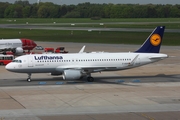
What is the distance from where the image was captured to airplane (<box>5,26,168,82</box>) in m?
53.3

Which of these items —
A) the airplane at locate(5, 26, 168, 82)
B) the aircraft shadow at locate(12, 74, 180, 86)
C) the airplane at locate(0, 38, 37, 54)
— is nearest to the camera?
the airplane at locate(5, 26, 168, 82)

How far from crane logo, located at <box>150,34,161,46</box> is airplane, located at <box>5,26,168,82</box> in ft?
5.56

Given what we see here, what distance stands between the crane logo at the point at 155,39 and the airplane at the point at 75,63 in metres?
1.69

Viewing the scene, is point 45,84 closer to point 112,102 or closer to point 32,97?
point 32,97

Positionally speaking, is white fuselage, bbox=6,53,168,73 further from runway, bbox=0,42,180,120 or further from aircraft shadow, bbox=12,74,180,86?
runway, bbox=0,42,180,120

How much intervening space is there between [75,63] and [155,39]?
38.9 ft

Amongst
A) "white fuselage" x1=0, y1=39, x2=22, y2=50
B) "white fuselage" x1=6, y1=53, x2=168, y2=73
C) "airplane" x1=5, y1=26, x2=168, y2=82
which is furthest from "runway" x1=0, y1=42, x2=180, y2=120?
"white fuselage" x1=0, y1=39, x2=22, y2=50

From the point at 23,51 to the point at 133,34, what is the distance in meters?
54.4

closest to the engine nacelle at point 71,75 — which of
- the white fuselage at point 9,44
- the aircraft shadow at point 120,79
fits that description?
the aircraft shadow at point 120,79

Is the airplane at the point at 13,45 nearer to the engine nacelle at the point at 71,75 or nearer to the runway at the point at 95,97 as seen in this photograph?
the runway at the point at 95,97

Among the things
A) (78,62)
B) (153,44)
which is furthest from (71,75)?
(153,44)

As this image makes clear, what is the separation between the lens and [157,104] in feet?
134

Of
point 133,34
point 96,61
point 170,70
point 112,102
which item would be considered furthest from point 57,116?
point 133,34

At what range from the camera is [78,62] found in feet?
180
